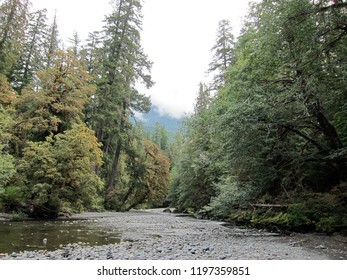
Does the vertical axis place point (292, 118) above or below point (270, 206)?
above

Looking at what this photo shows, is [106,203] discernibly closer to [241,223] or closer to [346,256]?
[241,223]

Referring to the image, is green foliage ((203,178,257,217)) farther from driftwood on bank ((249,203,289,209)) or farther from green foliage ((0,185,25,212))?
green foliage ((0,185,25,212))

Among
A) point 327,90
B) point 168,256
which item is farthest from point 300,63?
point 168,256

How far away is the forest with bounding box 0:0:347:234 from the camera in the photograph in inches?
388

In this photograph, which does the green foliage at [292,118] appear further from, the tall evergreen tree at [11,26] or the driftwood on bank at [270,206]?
the tall evergreen tree at [11,26]

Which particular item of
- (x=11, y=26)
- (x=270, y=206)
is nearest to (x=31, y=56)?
(x=11, y=26)

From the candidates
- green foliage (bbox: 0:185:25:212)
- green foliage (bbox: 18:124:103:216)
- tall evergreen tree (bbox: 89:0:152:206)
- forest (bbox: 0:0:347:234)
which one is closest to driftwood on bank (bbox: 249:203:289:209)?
forest (bbox: 0:0:347:234)

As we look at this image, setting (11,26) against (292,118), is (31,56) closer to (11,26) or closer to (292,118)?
(11,26)

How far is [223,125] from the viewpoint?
1167cm

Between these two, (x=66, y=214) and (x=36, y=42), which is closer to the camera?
(x=66, y=214)

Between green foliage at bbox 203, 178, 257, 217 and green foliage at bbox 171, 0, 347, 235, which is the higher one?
green foliage at bbox 171, 0, 347, 235

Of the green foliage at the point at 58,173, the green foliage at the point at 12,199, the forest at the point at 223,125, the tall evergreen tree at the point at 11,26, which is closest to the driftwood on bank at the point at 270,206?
the forest at the point at 223,125

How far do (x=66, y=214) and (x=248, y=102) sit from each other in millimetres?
13324

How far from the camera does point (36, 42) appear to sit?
3319 centimetres
